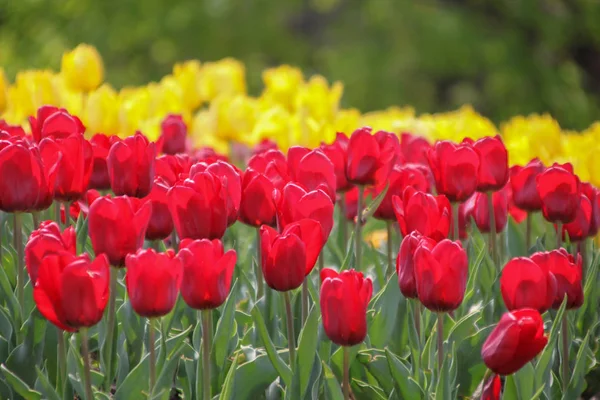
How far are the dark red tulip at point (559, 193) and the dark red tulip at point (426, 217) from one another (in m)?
0.29

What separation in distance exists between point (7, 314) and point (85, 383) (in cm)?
35

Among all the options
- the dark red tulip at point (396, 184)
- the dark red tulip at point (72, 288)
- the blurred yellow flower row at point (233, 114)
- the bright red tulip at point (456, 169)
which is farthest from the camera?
the blurred yellow flower row at point (233, 114)

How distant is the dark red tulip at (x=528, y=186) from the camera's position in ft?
6.91

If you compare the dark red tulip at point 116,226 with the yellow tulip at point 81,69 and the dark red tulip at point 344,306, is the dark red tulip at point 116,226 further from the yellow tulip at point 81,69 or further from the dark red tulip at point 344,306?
the yellow tulip at point 81,69

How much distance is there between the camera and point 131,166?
1806 millimetres

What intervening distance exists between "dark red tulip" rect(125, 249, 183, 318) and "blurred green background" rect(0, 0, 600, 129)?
751cm

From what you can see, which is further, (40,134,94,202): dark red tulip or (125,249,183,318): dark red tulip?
(40,134,94,202): dark red tulip

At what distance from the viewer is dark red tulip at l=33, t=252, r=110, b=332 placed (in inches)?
54.7

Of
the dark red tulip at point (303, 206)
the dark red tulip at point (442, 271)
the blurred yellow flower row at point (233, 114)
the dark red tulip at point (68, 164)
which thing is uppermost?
the dark red tulip at point (68, 164)

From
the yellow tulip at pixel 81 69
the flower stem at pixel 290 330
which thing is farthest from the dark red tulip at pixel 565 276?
the yellow tulip at pixel 81 69

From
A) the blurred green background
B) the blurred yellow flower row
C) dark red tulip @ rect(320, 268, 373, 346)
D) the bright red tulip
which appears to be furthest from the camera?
the blurred green background

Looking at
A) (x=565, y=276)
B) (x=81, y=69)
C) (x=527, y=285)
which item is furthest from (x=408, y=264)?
(x=81, y=69)

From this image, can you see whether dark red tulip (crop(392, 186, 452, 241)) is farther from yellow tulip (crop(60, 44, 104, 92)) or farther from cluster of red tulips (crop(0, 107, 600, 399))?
yellow tulip (crop(60, 44, 104, 92))

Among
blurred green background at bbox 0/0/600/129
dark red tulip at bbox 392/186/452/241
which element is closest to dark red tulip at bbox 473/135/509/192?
dark red tulip at bbox 392/186/452/241
